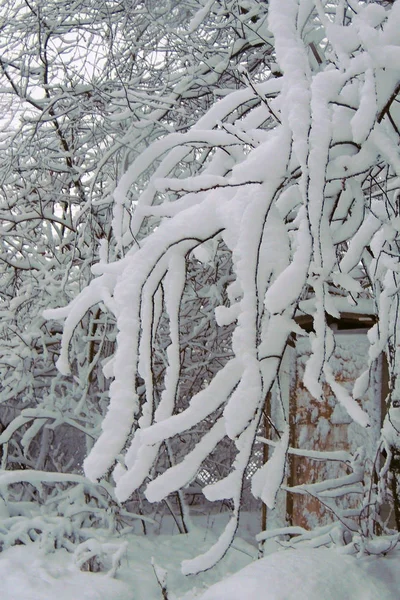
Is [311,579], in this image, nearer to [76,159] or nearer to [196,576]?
[196,576]

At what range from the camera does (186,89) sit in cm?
434

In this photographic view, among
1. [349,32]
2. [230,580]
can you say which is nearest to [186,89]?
[349,32]

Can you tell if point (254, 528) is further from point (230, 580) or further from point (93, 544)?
point (230, 580)

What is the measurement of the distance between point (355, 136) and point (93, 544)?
4100 mm

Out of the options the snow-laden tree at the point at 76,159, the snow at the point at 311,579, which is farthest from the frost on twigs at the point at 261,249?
the snow-laden tree at the point at 76,159

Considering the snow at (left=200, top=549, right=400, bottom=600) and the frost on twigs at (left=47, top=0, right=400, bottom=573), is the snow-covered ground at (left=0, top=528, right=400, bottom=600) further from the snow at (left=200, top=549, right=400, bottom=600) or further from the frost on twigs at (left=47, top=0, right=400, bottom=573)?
the frost on twigs at (left=47, top=0, right=400, bottom=573)

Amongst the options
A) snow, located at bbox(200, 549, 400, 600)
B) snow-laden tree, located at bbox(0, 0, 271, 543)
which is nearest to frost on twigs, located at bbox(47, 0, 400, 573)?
snow, located at bbox(200, 549, 400, 600)

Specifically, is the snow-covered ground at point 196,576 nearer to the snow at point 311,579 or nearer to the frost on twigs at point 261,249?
the snow at point 311,579

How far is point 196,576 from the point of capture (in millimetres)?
5094

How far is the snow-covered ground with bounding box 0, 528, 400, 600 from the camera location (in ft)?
6.27

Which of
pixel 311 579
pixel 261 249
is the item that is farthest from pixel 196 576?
pixel 261 249

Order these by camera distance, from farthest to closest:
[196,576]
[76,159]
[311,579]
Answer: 1. [76,159]
2. [196,576]
3. [311,579]

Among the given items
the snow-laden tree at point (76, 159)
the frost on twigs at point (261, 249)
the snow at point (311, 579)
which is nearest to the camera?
the frost on twigs at point (261, 249)

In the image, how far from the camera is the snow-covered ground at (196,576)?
191 centimetres
